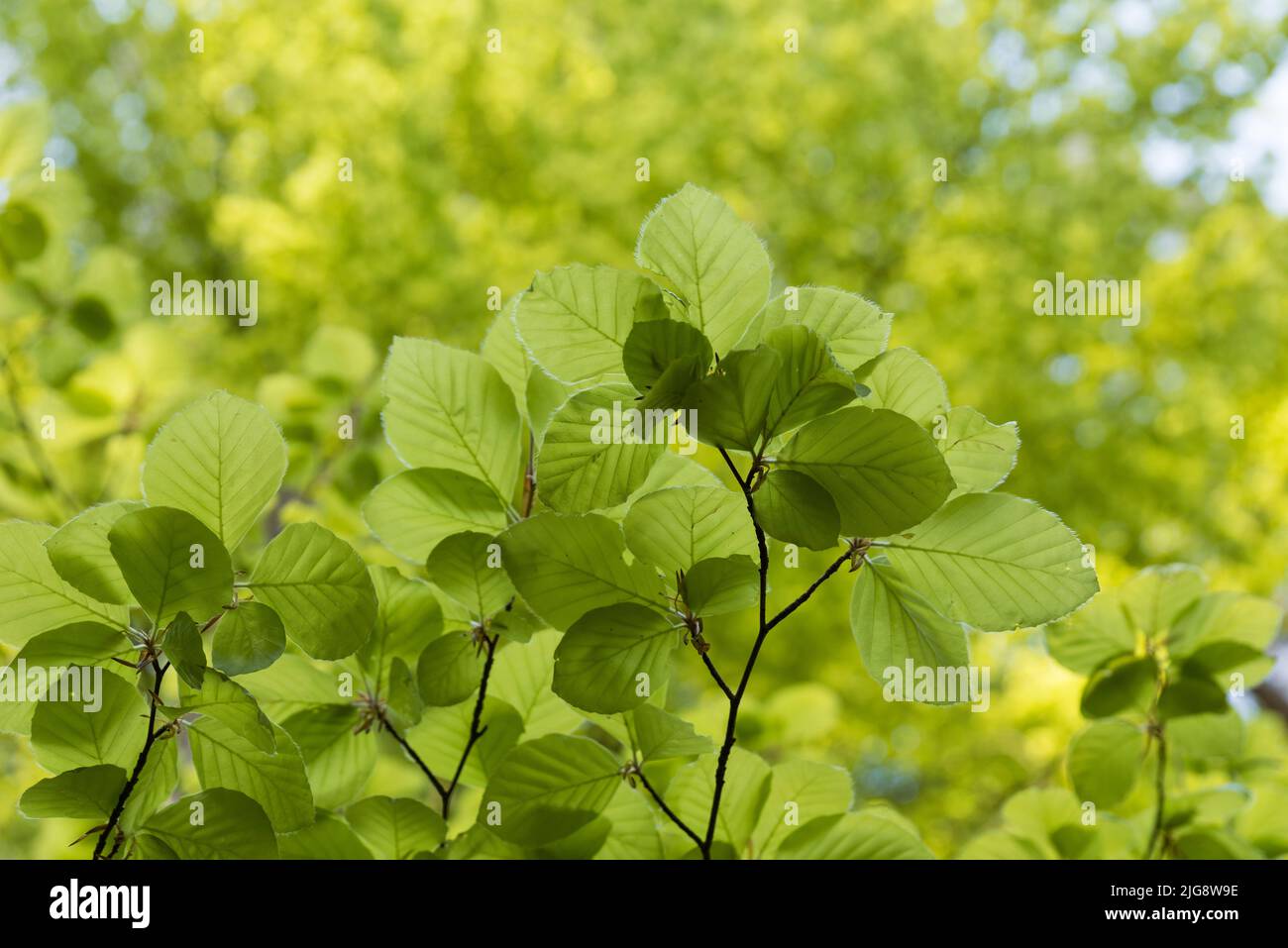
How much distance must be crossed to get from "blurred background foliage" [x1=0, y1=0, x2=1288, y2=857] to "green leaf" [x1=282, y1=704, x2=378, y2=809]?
9.19 feet

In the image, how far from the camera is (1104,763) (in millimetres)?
750

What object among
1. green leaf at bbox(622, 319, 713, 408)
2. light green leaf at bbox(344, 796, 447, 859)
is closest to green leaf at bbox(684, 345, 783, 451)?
green leaf at bbox(622, 319, 713, 408)

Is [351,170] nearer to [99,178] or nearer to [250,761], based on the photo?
[99,178]

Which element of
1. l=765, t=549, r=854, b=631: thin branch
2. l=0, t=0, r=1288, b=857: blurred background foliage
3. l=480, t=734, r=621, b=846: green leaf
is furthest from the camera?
l=0, t=0, r=1288, b=857: blurred background foliage

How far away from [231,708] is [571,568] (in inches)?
7.5

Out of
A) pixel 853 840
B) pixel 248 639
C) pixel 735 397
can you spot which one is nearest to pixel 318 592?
pixel 248 639

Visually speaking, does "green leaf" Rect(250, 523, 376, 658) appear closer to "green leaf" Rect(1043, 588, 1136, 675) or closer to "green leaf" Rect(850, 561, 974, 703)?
"green leaf" Rect(850, 561, 974, 703)

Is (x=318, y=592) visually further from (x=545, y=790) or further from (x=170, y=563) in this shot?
(x=545, y=790)

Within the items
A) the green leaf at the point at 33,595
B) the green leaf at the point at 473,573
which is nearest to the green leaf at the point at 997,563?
the green leaf at the point at 473,573

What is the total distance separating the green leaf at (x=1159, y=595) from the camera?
0.76 metres

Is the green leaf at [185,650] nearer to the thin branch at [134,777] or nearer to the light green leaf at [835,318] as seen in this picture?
the thin branch at [134,777]

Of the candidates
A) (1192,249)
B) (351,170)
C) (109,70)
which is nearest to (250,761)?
(351,170)

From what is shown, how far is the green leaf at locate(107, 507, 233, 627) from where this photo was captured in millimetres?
461

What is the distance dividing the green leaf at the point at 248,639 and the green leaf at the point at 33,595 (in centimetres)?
7
